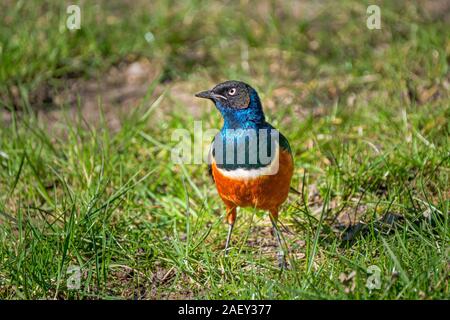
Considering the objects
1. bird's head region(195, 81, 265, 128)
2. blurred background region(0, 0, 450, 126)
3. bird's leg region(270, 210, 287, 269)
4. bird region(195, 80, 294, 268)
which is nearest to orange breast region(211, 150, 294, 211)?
bird region(195, 80, 294, 268)

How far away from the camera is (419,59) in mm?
6250

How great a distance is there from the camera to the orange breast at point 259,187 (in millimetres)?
4155

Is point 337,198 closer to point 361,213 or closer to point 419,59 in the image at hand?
point 361,213

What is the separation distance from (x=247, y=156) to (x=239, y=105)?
31 centimetres

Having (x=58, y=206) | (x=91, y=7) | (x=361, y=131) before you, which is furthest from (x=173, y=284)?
(x=91, y=7)

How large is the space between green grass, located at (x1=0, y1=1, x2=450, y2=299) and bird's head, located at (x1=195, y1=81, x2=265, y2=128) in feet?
1.65

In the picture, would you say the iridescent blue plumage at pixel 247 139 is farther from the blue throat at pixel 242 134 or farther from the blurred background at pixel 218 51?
the blurred background at pixel 218 51

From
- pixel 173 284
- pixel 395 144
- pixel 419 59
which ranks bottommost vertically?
pixel 173 284

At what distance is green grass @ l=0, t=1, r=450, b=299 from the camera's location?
3955mm

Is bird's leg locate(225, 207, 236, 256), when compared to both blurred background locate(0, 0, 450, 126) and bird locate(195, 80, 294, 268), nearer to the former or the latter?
bird locate(195, 80, 294, 268)

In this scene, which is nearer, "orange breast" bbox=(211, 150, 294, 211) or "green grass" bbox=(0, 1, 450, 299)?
"green grass" bbox=(0, 1, 450, 299)

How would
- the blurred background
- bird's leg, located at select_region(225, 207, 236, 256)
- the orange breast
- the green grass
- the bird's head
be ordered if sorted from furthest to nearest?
the blurred background → bird's leg, located at select_region(225, 207, 236, 256) → the bird's head → the orange breast → the green grass

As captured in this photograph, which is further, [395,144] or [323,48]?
[323,48]

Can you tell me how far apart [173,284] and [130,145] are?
1.77 metres
